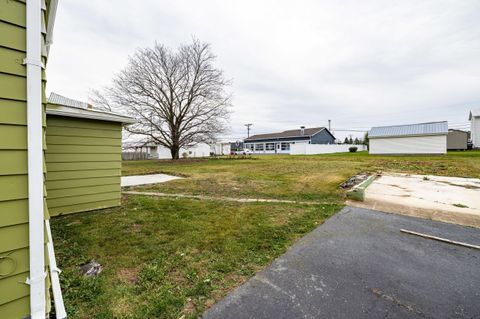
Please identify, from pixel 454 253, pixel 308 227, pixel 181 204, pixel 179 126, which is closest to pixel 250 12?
pixel 181 204

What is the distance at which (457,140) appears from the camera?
26.8 metres

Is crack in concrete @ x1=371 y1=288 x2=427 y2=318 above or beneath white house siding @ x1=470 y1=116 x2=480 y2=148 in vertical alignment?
beneath

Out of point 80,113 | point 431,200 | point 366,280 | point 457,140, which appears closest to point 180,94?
point 80,113

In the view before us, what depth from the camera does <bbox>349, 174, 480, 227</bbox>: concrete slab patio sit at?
4.27 metres

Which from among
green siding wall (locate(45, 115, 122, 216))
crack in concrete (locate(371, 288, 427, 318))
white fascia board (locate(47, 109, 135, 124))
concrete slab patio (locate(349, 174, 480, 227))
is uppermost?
white fascia board (locate(47, 109, 135, 124))

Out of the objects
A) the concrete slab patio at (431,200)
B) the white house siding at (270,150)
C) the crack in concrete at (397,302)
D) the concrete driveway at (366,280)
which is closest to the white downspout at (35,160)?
the concrete driveway at (366,280)

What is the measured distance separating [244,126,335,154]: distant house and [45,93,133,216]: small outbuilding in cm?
3614

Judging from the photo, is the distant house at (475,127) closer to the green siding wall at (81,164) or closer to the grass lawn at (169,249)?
the grass lawn at (169,249)

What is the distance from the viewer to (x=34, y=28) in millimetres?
1383

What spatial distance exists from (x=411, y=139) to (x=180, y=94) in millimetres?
23993

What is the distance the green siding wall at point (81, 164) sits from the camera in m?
4.09

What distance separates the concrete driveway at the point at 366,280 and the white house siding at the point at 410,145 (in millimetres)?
23033

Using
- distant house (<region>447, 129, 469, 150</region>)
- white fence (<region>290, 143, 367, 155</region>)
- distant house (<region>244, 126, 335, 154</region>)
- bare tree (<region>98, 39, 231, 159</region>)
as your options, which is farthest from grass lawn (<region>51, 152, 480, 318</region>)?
distant house (<region>244, 126, 335, 154</region>)

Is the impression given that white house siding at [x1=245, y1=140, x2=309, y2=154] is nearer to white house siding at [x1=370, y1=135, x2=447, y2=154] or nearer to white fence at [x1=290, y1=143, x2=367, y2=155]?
white fence at [x1=290, y1=143, x2=367, y2=155]
